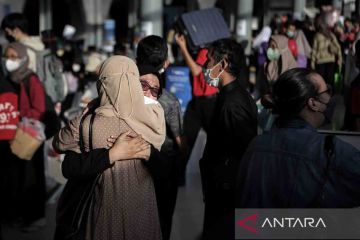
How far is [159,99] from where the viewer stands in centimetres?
427

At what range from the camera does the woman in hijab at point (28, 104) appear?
543 cm

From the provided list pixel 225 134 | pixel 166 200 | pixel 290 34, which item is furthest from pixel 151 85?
pixel 290 34

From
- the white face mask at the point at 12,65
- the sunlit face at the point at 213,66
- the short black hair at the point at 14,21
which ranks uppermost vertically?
the short black hair at the point at 14,21

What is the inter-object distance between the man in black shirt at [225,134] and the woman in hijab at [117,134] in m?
0.66

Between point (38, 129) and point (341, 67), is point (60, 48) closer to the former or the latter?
point (341, 67)

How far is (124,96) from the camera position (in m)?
3.08

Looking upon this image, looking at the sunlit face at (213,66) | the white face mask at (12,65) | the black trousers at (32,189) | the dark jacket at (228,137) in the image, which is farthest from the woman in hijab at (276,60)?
the dark jacket at (228,137)

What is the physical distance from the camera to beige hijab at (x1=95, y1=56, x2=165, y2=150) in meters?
3.09

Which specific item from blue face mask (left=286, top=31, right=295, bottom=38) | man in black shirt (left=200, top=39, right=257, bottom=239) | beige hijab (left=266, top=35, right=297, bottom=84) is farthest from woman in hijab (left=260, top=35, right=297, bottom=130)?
blue face mask (left=286, top=31, right=295, bottom=38)

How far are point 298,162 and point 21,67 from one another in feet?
11.9

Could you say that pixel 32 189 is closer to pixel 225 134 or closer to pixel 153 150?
pixel 225 134

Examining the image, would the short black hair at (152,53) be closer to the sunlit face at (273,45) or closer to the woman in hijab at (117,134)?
the woman in hijab at (117,134)

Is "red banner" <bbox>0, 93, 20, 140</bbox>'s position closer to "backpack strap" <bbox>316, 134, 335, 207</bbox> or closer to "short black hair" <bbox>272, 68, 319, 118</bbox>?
"short black hair" <bbox>272, 68, 319, 118</bbox>

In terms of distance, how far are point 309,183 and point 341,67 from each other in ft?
29.8
